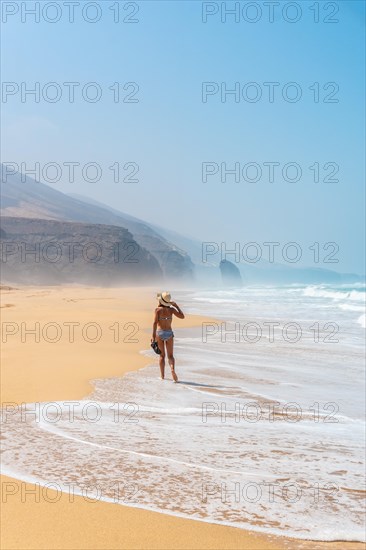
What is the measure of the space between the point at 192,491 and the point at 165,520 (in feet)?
1.83

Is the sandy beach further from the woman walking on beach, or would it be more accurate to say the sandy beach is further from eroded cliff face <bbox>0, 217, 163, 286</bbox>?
eroded cliff face <bbox>0, 217, 163, 286</bbox>

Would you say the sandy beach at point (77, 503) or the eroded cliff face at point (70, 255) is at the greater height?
the eroded cliff face at point (70, 255)

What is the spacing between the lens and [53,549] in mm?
3107

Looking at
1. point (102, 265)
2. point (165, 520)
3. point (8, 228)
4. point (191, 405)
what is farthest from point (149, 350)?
point (8, 228)

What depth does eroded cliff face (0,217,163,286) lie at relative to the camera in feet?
265

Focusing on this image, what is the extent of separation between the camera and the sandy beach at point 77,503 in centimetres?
325

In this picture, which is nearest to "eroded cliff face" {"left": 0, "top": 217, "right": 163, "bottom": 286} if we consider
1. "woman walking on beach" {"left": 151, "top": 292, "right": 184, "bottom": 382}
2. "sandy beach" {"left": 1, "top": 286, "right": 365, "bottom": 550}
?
"sandy beach" {"left": 1, "top": 286, "right": 365, "bottom": 550}

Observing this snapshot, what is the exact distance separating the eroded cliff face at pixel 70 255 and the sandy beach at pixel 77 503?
64.8 meters

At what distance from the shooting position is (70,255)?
91.6 meters

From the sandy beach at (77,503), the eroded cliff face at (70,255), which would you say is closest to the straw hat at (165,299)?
the sandy beach at (77,503)

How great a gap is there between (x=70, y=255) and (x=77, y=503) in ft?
296

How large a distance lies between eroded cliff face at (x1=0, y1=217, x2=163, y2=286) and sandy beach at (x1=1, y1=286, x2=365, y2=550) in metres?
64.8

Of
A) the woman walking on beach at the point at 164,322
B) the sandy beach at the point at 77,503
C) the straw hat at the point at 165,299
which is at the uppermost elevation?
the straw hat at the point at 165,299

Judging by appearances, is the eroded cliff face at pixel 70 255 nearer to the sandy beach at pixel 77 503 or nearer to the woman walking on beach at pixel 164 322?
the sandy beach at pixel 77 503
